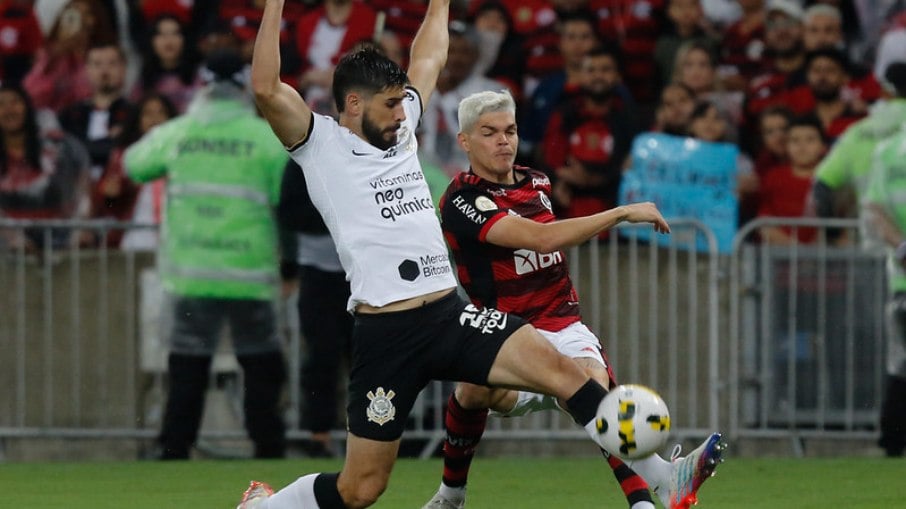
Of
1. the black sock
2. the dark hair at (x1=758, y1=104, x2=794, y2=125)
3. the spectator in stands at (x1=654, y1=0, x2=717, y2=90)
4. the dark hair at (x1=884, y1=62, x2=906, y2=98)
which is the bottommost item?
the black sock

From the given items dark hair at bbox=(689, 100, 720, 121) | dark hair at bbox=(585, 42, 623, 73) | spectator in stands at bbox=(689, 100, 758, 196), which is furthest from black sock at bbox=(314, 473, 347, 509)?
dark hair at bbox=(585, 42, 623, 73)

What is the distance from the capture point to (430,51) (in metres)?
8.62

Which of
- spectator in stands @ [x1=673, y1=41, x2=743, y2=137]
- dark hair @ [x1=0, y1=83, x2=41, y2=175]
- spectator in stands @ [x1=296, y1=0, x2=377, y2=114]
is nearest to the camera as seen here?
dark hair @ [x1=0, y1=83, x2=41, y2=175]

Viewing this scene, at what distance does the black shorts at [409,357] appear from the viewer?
771cm

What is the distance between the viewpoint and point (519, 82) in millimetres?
15586

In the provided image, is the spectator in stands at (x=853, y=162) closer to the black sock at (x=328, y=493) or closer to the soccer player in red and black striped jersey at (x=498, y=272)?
the soccer player in red and black striped jersey at (x=498, y=272)

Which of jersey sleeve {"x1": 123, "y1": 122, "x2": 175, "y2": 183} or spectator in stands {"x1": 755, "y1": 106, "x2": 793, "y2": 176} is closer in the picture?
jersey sleeve {"x1": 123, "y1": 122, "x2": 175, "y2": 183}

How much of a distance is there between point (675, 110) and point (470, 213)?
624 centimetres

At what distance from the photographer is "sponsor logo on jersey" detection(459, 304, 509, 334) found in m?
7.75

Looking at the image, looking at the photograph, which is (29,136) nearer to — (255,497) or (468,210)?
(468,210)

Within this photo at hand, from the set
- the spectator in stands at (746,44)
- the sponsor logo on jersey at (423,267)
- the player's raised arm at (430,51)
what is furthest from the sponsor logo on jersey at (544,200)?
the spectator in stands at (746,44)

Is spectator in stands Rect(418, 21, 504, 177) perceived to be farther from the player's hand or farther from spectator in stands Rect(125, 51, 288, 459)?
the player's hand

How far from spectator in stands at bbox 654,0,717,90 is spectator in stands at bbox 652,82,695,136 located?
76 cm

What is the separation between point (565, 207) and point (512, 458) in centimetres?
222
